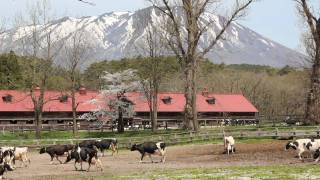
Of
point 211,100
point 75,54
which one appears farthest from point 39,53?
point 211,100

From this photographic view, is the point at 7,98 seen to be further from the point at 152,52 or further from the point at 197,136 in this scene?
the point at 197,136

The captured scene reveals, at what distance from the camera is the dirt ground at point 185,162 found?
84.8 feet

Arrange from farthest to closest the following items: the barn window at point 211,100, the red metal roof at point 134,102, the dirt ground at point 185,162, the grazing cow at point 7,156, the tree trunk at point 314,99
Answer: the barn window at point 211,100, the red metal roof at point 134,102, the tree trunk at point 314,99, the grazing cow at point 7,156, the dirt ground at point 185,162

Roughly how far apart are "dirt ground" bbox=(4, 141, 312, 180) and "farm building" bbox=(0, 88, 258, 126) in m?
33.4

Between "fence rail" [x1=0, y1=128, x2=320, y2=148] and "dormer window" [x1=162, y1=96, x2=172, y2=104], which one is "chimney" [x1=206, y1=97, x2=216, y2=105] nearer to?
"dormer window" [x1=162, y1=96, x2=172, y2=104]

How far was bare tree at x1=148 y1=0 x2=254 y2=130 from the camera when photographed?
47.2 m

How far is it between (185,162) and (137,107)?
163 feet

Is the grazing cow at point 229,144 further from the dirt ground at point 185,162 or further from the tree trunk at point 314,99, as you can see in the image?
the tree trunk at point 314,99

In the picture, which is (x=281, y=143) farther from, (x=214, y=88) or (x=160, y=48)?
(x=214, y=88)

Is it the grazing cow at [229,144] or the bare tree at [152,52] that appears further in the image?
the bare tree at [152,52]

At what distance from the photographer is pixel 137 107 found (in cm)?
8019

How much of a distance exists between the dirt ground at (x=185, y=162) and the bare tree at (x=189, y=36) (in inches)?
355

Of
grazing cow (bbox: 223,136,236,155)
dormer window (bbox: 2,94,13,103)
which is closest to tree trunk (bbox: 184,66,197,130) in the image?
grazing cow (bbox: 223,136,236,155)

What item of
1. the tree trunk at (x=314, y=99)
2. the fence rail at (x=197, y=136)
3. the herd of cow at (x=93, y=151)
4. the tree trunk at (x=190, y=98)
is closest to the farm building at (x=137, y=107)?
the tree trunk at (x=190, y=98)
